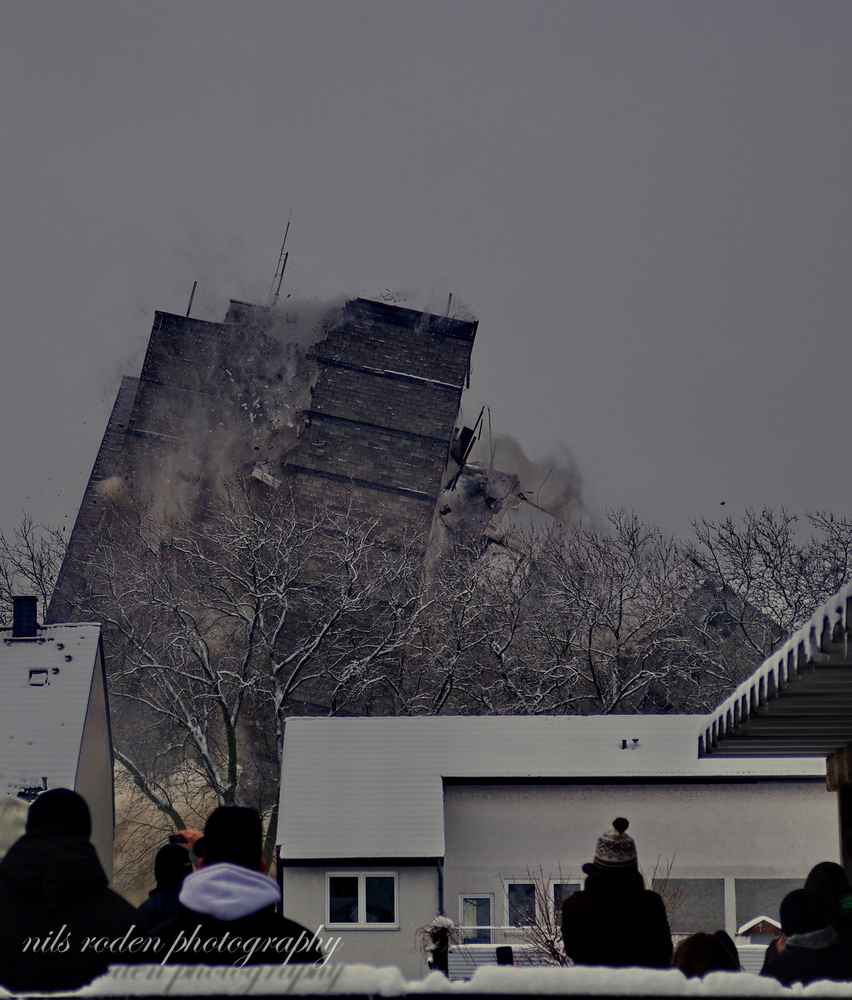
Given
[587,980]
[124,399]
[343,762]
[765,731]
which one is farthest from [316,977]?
[124,399]

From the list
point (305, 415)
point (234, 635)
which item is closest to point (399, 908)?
point (234, 635)

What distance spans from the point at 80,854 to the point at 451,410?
4307cm

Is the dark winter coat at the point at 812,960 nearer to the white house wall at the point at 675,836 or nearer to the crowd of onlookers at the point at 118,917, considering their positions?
the crowd of onlookers at the point at 118,917

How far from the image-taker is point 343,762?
81.4ft

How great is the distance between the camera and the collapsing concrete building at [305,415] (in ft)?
153

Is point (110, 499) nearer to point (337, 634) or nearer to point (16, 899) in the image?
point (337, 634)

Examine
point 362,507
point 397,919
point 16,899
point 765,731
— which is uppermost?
point 362,507

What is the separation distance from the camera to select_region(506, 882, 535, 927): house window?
2300 centimetres

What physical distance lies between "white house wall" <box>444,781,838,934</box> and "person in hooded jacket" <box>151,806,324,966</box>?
20.1 meters

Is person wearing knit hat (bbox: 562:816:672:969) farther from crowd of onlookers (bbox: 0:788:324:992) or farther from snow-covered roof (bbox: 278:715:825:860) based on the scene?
snow-covered roof (bbox: 278:715:825:860)

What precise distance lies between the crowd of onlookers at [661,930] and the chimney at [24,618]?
2073 centimetres

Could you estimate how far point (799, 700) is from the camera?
26.5 ft

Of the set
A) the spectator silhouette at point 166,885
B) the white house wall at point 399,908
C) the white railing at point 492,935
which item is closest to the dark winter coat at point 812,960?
the spectator silhouette at point 166,885

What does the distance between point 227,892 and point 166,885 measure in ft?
7.86
